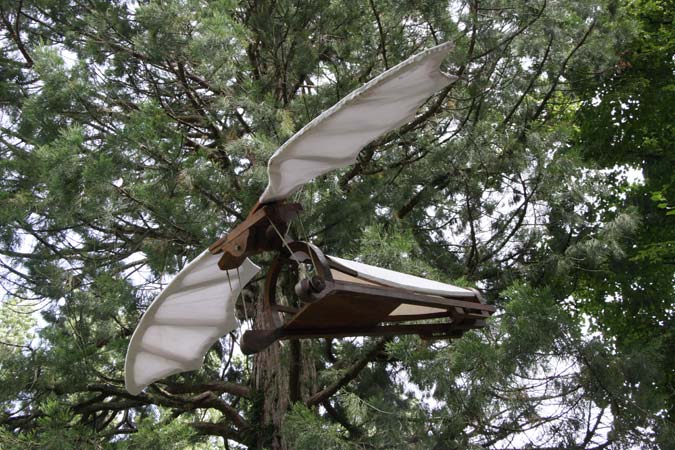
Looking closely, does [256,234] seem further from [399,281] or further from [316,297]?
[399,281]

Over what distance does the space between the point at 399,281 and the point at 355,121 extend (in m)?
0.60

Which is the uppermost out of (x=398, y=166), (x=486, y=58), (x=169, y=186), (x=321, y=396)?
(x=486, y=58)

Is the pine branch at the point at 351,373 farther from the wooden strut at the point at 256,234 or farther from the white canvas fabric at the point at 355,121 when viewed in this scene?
the white canvas fabric at the point at 355,121

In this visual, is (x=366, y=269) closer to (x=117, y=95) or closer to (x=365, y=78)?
(x=365, y=78)

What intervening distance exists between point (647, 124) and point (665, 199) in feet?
2.85

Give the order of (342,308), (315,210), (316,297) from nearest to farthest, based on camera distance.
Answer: (316,297)
(342,308)
(315,210)

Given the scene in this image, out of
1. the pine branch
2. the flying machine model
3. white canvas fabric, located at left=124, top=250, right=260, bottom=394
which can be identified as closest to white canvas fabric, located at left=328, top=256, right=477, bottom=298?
the flying machine model

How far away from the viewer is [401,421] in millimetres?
4273

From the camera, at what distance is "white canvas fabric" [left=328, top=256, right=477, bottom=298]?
8.39ft

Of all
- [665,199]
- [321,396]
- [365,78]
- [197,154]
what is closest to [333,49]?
[365,78]

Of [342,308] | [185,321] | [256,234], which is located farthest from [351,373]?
[256,234]

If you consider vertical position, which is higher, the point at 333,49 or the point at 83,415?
the point at 333,49

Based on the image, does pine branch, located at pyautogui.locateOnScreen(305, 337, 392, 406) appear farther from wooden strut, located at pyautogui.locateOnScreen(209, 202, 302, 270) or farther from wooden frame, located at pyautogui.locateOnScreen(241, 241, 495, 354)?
wooden strut, located at pyautogui.locateOnScreen(209, 202, 302, 270)

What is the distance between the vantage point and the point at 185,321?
312 cm
